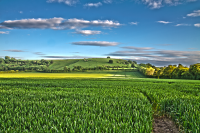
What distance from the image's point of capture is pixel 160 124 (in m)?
9.02

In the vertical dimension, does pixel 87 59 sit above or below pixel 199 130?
above

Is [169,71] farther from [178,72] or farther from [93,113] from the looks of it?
[93,113]

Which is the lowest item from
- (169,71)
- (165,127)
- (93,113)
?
(165,127)

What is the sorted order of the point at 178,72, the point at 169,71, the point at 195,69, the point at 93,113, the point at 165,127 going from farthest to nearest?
the point at 169,71, the point at 178,72, the point at 195,69, the point at 165,127, the point at 93,113

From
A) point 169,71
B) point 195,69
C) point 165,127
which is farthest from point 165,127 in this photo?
point 169,71

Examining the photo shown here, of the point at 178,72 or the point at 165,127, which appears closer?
the point at 165,127

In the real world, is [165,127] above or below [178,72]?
below

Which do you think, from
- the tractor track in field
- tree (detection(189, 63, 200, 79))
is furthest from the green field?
tree (detection(189, 63, 200, 79))

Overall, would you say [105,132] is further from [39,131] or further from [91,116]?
[39,131]

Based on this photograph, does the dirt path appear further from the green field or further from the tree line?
the tree line

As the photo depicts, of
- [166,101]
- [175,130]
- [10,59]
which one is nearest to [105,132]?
[175,130]

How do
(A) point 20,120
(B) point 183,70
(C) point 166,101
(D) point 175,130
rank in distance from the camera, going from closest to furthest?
(A) point 20,120 < (D) point 175,130 < (C) point 166,101 < (B) point 183,70

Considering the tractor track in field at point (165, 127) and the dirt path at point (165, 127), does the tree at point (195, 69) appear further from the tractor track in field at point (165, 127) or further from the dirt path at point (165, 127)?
the dirt path at point (165, 127)

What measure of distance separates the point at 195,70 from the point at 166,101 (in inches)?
3064
